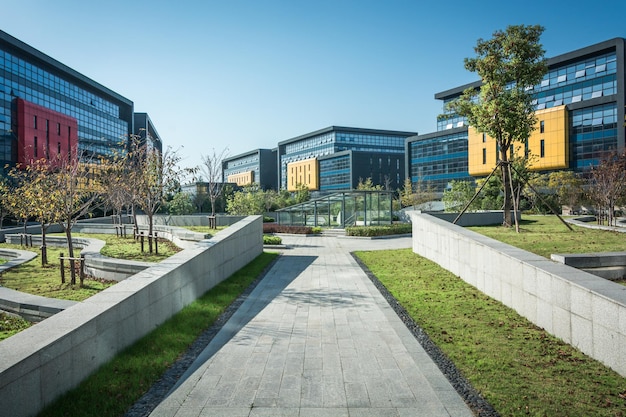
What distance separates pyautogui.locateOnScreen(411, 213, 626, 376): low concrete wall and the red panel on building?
46.9m

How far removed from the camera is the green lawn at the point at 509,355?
15.5 feet

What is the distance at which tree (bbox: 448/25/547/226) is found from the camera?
57.8 ft

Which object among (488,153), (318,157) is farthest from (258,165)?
(488,153)

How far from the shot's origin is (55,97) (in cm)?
5950

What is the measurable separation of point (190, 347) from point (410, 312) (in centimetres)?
448

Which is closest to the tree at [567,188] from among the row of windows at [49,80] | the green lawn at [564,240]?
the green lawn at [564,240]

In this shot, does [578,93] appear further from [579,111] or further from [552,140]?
[552,140]

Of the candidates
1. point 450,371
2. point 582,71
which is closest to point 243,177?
point 582,71

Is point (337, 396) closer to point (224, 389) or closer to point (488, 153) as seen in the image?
point (224, 389)

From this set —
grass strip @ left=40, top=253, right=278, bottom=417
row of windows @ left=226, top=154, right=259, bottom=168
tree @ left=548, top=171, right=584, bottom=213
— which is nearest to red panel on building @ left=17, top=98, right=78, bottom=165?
grass strip @ left=40, top=253, right=278, bottom=417

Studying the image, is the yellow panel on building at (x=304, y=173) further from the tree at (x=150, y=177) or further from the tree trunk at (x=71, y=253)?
the tree trunk at (x=71, y=253)

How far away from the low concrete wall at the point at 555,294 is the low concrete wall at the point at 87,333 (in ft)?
21.6

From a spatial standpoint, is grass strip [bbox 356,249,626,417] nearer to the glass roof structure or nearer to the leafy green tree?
the glass roof structure

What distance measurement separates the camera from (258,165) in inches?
5089
